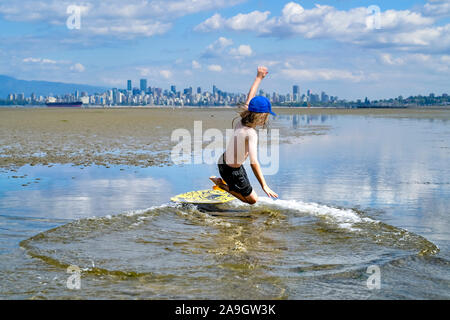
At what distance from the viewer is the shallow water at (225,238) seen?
5.52m

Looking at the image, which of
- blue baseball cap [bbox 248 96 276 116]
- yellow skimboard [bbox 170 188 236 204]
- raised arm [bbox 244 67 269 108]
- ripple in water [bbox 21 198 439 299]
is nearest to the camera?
ripple in water [bbox 21 198 439 299]

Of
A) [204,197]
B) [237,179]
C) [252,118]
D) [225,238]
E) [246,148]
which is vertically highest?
[252,118]

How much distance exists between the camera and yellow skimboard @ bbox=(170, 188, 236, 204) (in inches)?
405

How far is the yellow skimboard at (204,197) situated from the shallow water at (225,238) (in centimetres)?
29

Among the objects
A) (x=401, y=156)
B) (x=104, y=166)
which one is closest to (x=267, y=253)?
(x=104, y=166)

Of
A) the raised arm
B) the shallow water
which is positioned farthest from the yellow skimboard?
the raised arm

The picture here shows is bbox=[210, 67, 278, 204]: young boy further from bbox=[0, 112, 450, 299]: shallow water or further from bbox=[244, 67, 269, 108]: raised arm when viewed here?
bbox=[0, 112, 450, 299]: shallow water

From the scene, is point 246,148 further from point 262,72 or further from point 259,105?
point 262,72

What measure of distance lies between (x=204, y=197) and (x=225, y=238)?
2.87 m

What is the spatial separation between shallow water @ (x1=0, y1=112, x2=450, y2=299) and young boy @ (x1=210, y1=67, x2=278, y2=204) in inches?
27.0

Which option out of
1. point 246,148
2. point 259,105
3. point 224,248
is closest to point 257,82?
point 259,105

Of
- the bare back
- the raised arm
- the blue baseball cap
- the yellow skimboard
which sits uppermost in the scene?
the raised arm

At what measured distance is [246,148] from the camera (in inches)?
335

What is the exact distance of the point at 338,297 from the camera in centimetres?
516
